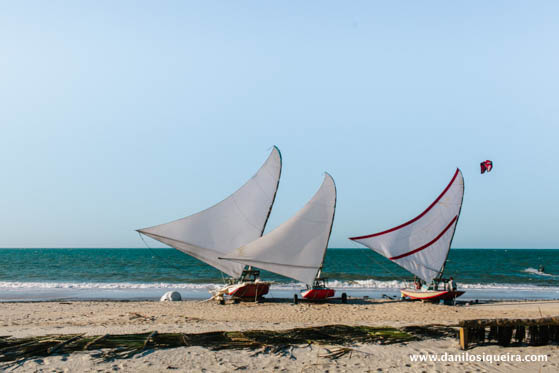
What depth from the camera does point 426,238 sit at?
24953 millimetres

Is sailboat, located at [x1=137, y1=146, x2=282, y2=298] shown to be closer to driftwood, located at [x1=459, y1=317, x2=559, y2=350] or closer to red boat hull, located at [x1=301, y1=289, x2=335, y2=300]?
red boat hull, located at [x1=301, y1=289, x2=335, y2=300]

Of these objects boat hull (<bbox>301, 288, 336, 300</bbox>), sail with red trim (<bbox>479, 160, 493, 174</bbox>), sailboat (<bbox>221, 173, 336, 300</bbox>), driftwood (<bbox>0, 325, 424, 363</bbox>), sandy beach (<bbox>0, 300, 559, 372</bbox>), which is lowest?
sandy beach (<bbox>0, 300, 559, 372</bbox>)

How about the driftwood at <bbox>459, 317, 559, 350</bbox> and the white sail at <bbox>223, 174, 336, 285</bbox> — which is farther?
the white sail at <bbox>223, 174, 336, 285</bbox>

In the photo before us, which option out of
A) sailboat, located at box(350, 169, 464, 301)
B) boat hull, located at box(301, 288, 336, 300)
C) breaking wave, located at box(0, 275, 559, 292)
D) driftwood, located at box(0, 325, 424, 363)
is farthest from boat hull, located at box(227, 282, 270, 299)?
breaking wave, located at box(0, 275, 559, 292)

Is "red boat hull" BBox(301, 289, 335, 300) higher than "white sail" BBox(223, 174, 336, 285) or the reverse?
the reverse

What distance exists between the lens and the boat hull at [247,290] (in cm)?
2383


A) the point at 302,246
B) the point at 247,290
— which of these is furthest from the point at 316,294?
the point at 247,290

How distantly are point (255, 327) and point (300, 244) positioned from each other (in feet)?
27.6

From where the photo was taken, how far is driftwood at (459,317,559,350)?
11.7 metres

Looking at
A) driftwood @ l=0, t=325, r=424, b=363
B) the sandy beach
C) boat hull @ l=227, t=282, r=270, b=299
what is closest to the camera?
the sandy beach

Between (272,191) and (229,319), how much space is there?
968 cm

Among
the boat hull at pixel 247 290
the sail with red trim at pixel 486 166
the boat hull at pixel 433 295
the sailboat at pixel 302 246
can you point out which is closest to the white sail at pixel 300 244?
the sailboat at pixel 302 246

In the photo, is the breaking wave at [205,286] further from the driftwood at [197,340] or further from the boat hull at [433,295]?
the driftwood at [197,340]

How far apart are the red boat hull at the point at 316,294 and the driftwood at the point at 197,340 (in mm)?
9561
